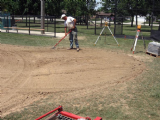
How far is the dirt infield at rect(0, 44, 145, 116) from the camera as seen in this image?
19.6ft

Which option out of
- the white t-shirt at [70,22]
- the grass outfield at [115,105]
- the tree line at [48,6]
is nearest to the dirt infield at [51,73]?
the grass outfield at [115,105]

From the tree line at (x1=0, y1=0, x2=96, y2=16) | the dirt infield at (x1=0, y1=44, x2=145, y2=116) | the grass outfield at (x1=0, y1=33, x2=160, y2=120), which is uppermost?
the tree line at (x1=0, y1=0, x2=96, y2=16)

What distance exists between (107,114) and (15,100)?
94.8 inches

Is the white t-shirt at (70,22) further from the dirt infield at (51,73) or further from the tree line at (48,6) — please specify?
the tree line at (48,6)

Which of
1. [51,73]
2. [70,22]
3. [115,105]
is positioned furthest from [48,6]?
[115,105]

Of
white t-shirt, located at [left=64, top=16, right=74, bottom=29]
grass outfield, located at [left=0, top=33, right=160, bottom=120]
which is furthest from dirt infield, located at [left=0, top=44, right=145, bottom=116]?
white t-shirt, located at [left=64, top=16, right=74, bottom=29]

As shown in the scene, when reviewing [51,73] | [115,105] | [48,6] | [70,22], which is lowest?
[115,105]

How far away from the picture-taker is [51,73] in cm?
788

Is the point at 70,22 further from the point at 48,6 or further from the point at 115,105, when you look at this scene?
the point at 48,6

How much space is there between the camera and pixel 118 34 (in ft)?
76.6

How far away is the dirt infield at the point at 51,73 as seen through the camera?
235 inches

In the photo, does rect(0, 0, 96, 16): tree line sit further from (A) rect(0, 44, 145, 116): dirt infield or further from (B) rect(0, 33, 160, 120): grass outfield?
(B) rect(0, 33, 160, 120): grass outfield

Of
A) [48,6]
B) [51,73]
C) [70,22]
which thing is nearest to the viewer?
[51,73]

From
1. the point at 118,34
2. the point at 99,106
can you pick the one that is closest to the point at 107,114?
the point at 99,106
